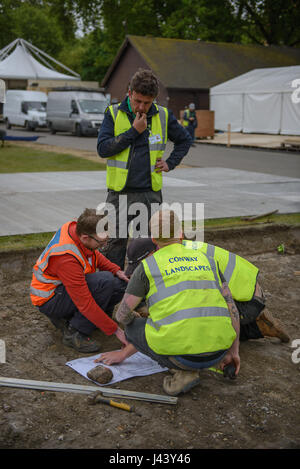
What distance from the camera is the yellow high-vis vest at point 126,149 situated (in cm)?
494

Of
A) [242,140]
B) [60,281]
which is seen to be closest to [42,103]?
[242,140]

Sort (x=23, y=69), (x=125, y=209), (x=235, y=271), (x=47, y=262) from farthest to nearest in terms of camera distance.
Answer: (x=23, y=69) < (x=125, y=209) < (x=47, y=262) < (x=235, y=271)

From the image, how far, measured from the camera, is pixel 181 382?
12.0 feet

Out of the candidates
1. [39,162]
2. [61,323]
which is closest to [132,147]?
[61,323]

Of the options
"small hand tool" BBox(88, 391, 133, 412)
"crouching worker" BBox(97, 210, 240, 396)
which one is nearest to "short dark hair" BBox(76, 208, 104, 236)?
"crouching worker" BBox(97, 210, 240, 396)

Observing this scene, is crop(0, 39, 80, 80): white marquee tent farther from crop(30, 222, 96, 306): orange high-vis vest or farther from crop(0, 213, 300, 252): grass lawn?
crop(30, 222, 96, 306): orange high-vis vest

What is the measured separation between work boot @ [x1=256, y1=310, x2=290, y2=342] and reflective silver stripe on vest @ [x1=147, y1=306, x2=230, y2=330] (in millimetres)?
940

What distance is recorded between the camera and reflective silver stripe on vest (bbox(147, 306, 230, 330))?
348 cm

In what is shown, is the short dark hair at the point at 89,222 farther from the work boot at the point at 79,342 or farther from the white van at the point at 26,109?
the white van at the point at 26,109

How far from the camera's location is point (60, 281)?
14.4 ft

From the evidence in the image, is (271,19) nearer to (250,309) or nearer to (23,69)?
(23,69)

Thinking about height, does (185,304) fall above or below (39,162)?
below

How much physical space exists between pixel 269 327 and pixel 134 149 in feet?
6.29
